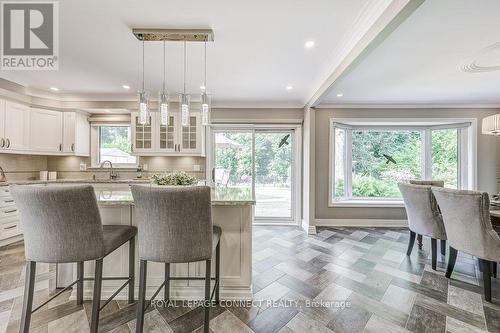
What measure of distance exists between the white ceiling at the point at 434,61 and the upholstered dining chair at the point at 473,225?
1443mm

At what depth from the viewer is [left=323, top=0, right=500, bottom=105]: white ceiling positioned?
1.72m

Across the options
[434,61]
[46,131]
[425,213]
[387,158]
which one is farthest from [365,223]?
[46,131]

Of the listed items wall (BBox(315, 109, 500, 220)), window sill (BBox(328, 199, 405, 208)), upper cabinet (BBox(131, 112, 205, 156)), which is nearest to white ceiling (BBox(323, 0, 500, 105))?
wall (BBox(315, 109, 500, 220))

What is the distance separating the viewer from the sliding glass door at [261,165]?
4.38m

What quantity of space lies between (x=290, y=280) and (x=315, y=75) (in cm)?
262

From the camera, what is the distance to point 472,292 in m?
2.07

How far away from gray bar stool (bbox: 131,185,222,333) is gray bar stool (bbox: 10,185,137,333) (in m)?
0.30

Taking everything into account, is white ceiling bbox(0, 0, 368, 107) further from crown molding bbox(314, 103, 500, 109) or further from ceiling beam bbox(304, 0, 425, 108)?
crown molding bbox(314, 103, 500, 109)

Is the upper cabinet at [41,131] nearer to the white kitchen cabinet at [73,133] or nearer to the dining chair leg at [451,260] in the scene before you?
the white kitchen cabinet at [73,133]

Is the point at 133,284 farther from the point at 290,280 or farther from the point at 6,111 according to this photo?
the point at 6,111

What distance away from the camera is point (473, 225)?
6.46ft

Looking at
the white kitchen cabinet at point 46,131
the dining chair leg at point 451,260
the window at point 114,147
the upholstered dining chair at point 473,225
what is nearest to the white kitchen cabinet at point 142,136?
the window at point 114,147

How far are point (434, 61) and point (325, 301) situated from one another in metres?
2.88

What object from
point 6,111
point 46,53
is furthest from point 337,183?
point 6,111
